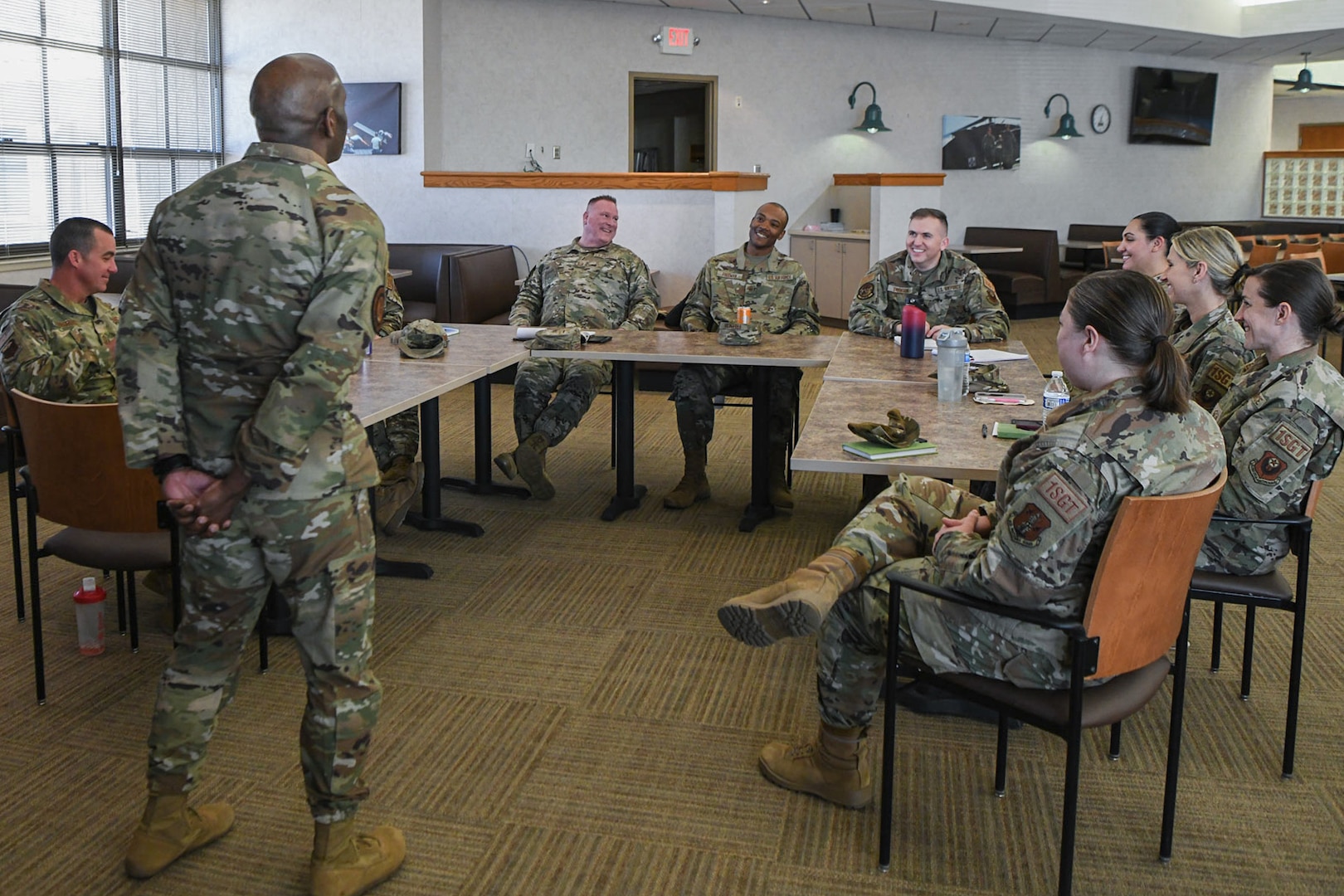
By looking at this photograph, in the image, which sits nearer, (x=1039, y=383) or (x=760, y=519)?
(x=1039, y=383)

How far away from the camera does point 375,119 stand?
888 cm

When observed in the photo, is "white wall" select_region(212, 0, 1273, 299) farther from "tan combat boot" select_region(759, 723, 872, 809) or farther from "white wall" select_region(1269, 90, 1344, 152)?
"tan combat boot" select_region(759, 723, 872, 809)


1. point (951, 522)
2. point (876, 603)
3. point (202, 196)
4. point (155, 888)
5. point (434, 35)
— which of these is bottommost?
point (155, 888)

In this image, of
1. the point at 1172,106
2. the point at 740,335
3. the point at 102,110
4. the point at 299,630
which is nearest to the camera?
the point at 299,630

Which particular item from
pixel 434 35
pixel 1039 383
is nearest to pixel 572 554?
pixel 1039 383

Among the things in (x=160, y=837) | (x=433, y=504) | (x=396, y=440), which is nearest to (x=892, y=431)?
(x=160, y=837)

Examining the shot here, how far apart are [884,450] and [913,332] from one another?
1.52 metres

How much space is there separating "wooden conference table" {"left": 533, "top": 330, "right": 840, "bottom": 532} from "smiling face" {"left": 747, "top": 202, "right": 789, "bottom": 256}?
48cm

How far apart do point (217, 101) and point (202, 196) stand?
8.13m

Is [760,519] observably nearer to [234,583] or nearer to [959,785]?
[959,785]

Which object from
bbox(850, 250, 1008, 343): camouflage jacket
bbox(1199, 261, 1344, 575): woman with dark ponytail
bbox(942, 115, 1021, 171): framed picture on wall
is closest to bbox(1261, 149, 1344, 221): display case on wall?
bbox(942, 115, 1021, 171): framed picture on wall

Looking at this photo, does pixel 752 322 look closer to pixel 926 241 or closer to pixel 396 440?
pixel 926 241

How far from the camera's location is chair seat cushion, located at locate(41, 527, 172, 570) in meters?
2.85

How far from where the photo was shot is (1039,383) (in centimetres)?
367
